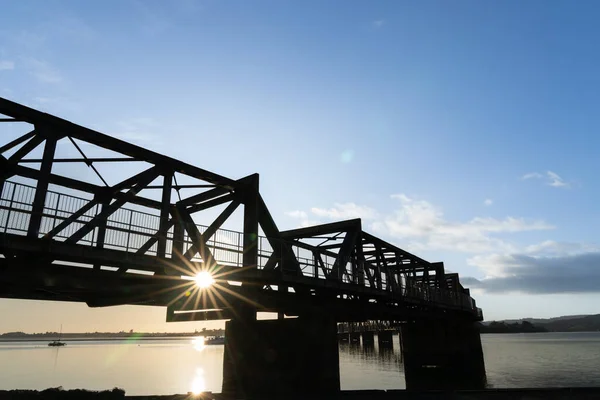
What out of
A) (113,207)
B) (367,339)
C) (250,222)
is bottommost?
(367,339)

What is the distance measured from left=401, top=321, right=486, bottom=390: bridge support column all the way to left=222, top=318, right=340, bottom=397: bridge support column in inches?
1235

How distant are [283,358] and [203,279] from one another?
22.6ft

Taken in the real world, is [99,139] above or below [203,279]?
above

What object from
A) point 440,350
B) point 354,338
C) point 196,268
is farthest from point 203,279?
Answer: point 354,338

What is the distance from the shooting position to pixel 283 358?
22156 millimetres

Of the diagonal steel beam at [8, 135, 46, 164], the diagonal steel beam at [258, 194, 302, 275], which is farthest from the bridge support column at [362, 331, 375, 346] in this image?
the diagonal steel beam at [8, 135, 46, 164]

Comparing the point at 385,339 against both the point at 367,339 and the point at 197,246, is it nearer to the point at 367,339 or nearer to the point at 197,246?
the point at 367,339

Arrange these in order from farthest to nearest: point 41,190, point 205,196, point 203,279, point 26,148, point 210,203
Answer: point 210,203 < point 205,196 < point 203,279 < point 26,148 < point 41,190

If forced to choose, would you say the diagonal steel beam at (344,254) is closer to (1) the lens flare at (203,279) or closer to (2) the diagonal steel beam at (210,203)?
(2) the diagonal steel beam at (210,203)

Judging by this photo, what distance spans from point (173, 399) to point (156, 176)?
907cm

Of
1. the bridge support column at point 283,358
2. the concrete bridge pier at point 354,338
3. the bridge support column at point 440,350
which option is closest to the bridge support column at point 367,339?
the concrete bridge pier at point 354,338

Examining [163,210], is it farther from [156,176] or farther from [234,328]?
[234,328]

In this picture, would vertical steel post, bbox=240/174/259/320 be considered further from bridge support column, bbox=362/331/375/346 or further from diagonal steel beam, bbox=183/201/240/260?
bridge support column, bbox=362/331/375/346

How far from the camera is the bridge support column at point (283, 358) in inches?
851
